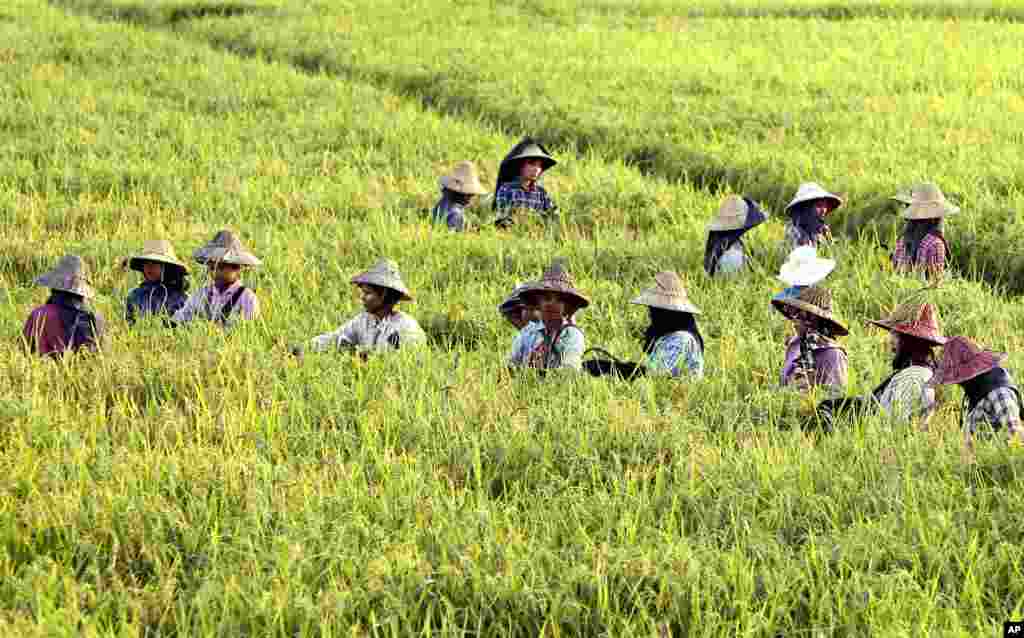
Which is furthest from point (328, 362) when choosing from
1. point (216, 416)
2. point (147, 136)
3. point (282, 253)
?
point (147, 136)

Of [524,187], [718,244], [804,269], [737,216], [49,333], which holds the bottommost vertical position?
[49,333]

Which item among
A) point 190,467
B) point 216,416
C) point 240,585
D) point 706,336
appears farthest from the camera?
point 706,336

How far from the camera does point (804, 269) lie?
632cm

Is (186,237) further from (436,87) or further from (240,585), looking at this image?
(436,87)

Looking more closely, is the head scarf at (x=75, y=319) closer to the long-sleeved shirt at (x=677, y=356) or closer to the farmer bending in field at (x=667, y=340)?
the farmer bending in field at (x=667, y=340)

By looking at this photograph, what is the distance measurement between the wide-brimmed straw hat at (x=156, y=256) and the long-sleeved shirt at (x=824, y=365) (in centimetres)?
379

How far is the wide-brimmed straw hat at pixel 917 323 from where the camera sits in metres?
5.12

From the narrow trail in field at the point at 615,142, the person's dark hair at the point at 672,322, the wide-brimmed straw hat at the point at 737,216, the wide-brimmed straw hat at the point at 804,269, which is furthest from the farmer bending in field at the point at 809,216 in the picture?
the person's dark hair at the point at 672,322

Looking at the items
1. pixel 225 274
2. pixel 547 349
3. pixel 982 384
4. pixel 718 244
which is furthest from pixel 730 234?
pixel 982 384

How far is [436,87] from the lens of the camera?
15742mm

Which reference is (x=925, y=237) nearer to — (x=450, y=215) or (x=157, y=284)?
(x=450, y=215)

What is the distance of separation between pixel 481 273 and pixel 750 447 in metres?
3.82

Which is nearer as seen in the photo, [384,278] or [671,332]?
[671,332]

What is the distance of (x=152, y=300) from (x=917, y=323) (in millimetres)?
4558
